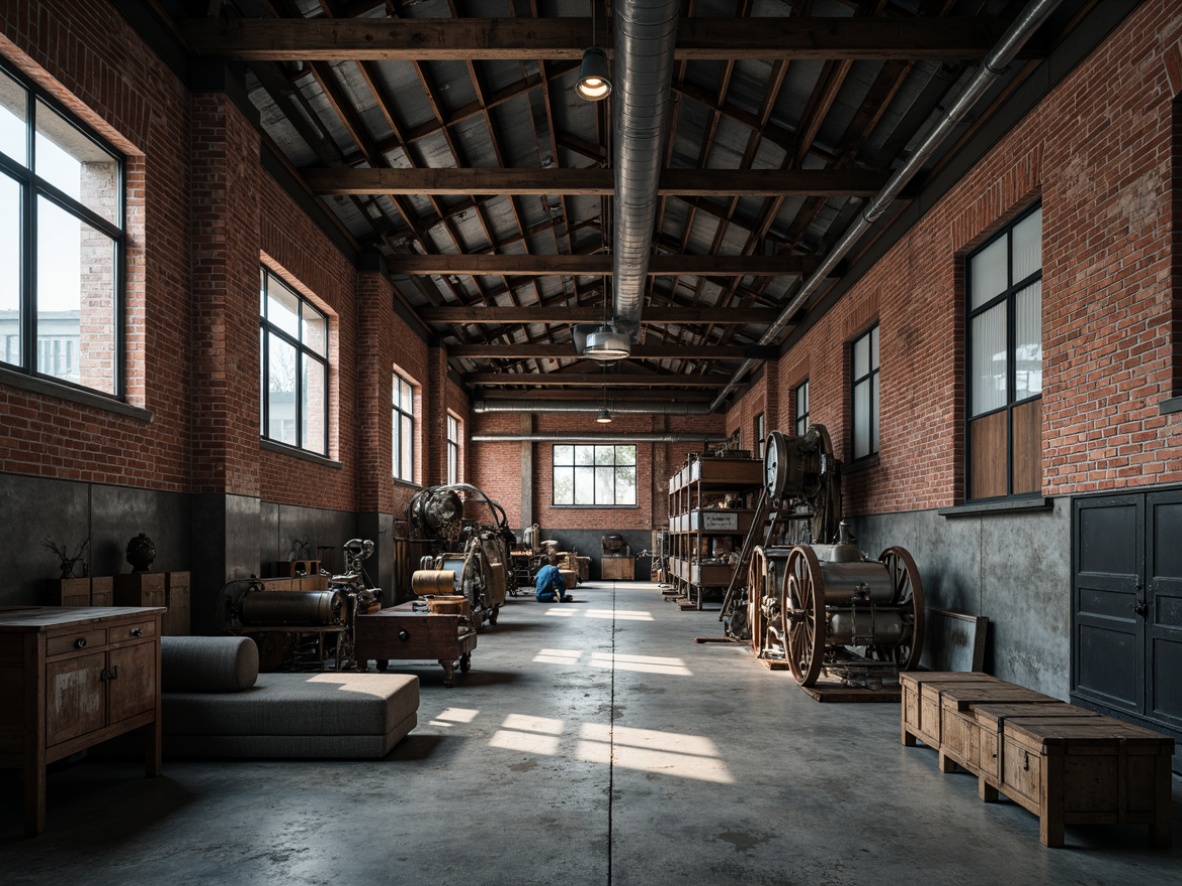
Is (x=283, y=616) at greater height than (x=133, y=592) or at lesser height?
lesser

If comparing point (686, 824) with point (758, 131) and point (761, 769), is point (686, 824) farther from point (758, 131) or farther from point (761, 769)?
point (758, 131)

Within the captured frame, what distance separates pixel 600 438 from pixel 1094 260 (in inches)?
847

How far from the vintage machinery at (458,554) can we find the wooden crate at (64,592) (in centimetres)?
530

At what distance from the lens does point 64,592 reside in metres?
5.81

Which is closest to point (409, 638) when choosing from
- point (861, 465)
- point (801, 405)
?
point (861, 465)

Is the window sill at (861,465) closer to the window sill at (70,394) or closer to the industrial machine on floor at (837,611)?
the industrial machine on floor at (837,611)

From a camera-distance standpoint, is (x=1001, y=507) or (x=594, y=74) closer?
(x=594, y=74)

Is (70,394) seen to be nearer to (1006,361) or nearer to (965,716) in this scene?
(965,716)

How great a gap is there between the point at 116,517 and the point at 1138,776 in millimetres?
6710

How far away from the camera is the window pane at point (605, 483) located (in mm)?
28047

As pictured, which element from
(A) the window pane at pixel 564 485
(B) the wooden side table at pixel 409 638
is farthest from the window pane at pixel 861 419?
(A) the window pane at pixel 564 485

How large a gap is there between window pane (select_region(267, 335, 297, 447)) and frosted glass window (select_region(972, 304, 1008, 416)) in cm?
775

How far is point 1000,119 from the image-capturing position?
7.96 m

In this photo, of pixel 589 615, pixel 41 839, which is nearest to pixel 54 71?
pixel 41 839
